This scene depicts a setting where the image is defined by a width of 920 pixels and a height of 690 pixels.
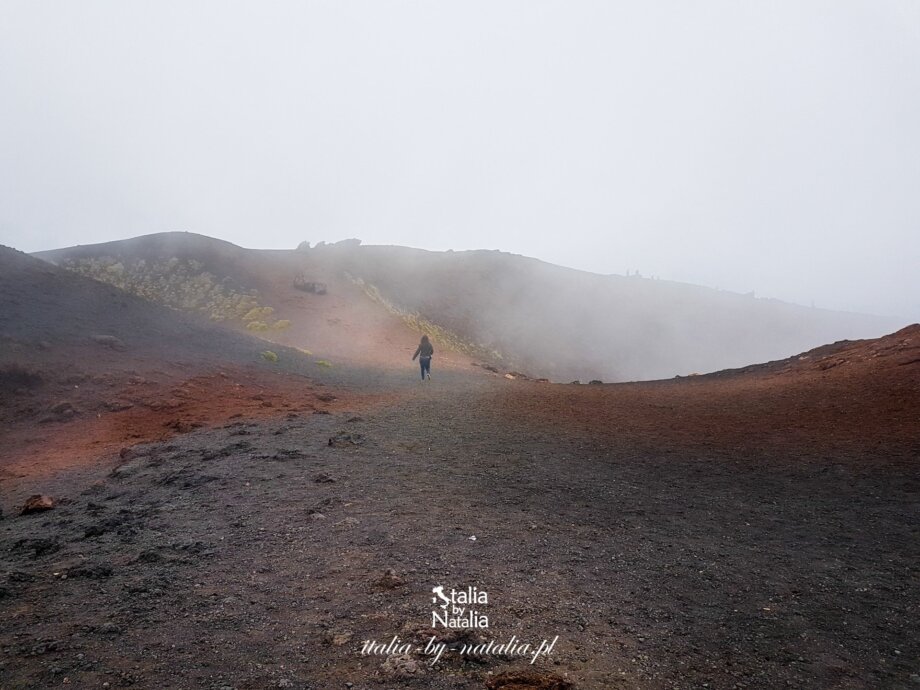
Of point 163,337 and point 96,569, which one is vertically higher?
point 163,337

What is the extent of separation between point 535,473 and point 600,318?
159 ft

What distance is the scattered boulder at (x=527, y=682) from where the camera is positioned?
317 cm

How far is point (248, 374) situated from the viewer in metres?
16.8

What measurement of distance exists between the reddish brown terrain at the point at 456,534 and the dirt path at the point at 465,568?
3 cm

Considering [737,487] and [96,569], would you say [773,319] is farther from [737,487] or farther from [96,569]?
[96,569]

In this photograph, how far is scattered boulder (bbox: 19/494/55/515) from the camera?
6574 mm

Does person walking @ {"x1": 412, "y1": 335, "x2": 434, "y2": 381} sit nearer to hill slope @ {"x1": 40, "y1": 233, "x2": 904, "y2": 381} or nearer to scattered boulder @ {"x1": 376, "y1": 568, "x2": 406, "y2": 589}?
hill slope @ {"x1": 40, "y1": 233, "x2": 904, "y2": 381}

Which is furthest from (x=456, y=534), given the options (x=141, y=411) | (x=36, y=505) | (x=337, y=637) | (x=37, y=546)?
(x=141, y=411)

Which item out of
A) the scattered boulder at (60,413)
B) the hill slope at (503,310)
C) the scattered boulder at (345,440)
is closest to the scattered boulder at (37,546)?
the scattered boulder at (345,440)

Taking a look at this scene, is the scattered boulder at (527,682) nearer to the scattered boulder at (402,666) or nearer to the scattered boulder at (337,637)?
the scattered boulder at (402,666)

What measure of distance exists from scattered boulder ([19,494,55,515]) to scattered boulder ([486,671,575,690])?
22.6 ft

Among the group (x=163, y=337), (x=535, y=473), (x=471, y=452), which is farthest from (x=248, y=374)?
(x=535, y=473)

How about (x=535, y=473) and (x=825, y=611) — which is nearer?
(x=825, y=611)

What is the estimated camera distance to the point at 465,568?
186 inches
